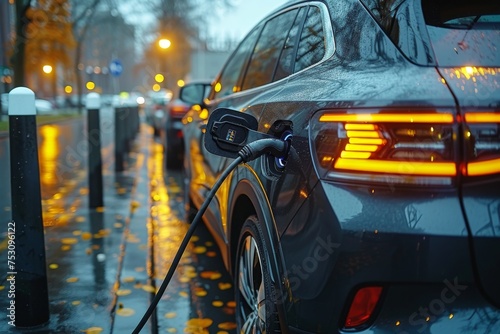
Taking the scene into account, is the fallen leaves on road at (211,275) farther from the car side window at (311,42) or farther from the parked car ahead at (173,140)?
the parked car ahead at (173,140)

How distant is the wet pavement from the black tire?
0.53 m

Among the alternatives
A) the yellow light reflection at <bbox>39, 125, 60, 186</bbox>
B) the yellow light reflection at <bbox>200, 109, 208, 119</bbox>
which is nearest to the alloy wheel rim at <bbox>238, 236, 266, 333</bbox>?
the yellow light reflection at <bbox>200, 109, 208, 119</bbox>

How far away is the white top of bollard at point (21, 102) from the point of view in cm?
299

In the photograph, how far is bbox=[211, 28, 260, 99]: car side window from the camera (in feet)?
13.5

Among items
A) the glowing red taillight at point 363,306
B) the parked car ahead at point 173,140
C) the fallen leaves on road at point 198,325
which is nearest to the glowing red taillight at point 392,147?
the glowing red taillight at point 363,306

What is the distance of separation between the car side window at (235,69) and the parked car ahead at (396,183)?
1.90 m

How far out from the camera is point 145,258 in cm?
467

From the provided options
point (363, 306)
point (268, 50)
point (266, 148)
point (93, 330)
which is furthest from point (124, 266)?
point (363, 306)

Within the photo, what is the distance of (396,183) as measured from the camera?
5.88ft

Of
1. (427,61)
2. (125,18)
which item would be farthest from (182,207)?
(125,18)

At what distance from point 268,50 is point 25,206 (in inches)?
67.3

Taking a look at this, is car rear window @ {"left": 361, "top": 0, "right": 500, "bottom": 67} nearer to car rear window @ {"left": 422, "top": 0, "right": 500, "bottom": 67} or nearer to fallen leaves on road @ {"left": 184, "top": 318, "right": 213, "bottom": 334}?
car rear window @ {"left": 422, "top": 0, "right": 500, "bottom": 67}

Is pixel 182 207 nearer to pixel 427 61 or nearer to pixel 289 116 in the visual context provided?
pixel 289 116

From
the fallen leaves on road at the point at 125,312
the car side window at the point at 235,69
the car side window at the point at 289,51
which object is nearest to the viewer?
the car side window at the point at 289,51
